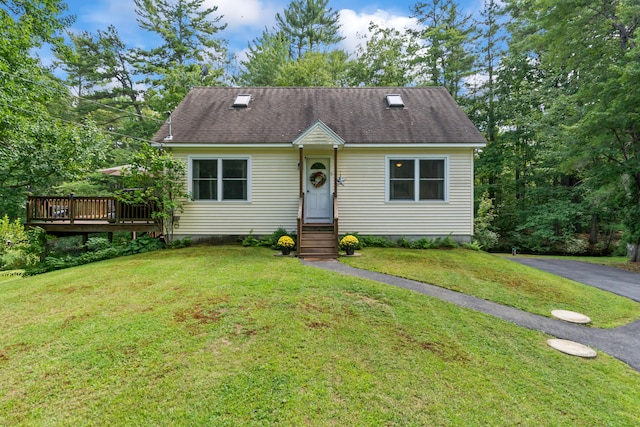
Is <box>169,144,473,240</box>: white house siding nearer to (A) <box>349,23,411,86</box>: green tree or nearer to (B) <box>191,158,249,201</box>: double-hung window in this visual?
(B) <box>191,158,249,201</box>: double-hung window

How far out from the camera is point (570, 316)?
4.86 metres

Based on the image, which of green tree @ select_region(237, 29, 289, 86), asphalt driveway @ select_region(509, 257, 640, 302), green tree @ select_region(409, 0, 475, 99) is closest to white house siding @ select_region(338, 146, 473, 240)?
asphalt driveway @ select_region(509, 257, 640, 302)

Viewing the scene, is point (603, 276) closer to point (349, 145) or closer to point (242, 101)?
point (349, 145)

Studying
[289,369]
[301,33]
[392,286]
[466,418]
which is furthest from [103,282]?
[301,33]

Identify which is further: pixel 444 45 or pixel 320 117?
pixel 444 45

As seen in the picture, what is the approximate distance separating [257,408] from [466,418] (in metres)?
1.82

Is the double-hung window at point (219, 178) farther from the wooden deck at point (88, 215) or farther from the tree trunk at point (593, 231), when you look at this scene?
the tree trunk at point (593, 231)

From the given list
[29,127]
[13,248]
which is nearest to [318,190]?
[29,127]

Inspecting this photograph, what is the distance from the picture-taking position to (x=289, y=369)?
3078mm

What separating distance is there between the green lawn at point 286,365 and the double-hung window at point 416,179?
5.16 meters

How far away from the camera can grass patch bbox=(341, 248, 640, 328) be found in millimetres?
5246

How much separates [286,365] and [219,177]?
7.89m

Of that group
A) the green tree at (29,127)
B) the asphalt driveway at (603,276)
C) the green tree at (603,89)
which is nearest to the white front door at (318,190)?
the asphalt driveway at (603,276)

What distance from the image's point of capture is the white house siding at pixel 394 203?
32.1 ft
